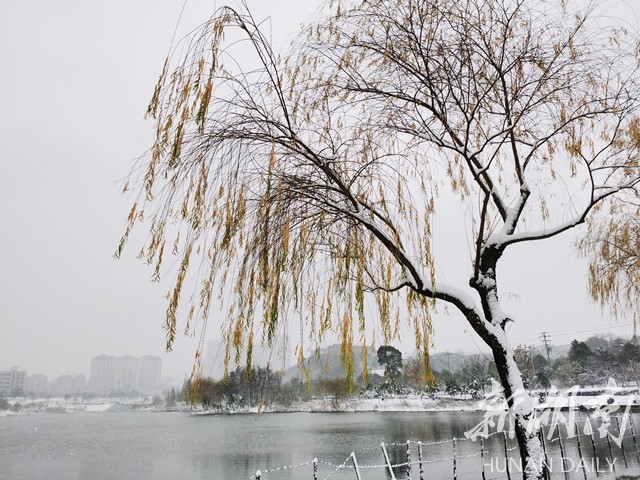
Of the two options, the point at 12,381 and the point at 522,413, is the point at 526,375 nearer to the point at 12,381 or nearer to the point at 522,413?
the point at 522,413

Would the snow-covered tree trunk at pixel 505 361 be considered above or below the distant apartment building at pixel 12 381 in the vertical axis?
above

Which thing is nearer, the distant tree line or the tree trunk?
the tree trunk

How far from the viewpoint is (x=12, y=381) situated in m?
161

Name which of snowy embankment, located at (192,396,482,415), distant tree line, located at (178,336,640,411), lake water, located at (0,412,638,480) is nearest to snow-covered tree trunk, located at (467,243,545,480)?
lake water, located at (0,412,638,480)

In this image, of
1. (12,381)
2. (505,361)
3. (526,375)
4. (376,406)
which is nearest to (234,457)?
(505,361)

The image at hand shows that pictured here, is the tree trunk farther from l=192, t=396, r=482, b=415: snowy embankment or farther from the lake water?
l=192, t=396, r=482, b=415: snowy embankment

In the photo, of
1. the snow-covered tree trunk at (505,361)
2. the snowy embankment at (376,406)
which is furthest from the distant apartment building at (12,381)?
the snow-covered tree trunk at (505,361)

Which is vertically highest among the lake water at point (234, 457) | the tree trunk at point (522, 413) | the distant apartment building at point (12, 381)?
the tree trunk at point (522, 413)

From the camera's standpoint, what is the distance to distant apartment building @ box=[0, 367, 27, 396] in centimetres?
15612

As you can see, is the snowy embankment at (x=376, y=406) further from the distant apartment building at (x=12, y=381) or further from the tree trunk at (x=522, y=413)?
the distant apartment building at (x=12, y=381)

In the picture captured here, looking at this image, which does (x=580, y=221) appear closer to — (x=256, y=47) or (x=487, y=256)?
(x=487, y=256)

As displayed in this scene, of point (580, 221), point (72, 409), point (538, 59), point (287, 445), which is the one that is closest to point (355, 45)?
point (538, 59)

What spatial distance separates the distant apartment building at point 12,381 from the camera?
156m

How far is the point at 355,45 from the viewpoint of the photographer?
4.23m
